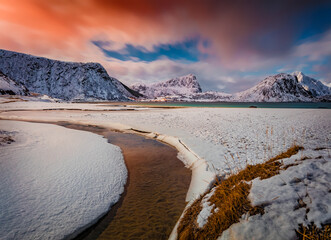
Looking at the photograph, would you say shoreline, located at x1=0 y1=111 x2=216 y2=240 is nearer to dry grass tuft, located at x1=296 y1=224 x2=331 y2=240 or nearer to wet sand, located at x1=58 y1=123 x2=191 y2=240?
wet sand, located at x1=58 y1=123 x2=191 y2=240

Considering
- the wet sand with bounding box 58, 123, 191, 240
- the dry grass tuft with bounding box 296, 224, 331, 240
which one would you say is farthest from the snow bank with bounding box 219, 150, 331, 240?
the wet sand with bounding box 58, 123, 191, 240

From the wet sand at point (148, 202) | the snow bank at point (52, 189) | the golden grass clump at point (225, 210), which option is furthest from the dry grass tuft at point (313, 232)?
the snow bank at point (52, 189)

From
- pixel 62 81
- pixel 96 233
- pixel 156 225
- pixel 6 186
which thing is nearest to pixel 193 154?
pixel 156 225

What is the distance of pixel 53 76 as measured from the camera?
177 meters

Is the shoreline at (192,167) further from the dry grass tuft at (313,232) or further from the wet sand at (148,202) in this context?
the dry grass tuft at (313,232)

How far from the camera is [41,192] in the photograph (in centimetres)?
389

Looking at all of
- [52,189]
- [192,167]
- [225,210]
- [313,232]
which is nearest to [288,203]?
[313,232]

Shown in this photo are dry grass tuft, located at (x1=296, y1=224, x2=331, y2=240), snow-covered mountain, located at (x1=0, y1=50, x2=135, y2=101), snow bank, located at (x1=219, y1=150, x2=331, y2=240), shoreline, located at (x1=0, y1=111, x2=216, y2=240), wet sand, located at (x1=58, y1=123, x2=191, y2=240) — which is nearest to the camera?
dry grass tuft, located at (x1=296, y1=224, x2=331, y2=240)

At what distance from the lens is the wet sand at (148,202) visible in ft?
11.2

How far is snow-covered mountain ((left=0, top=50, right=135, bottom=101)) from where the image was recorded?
165 meters

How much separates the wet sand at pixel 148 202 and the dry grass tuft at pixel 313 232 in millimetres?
2608

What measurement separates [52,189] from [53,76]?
227m

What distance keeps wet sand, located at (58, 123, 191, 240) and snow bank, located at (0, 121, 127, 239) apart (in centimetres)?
33

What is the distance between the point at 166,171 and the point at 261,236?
4.81 meters
